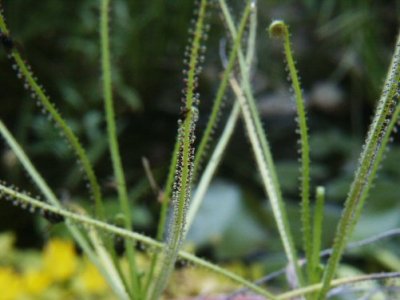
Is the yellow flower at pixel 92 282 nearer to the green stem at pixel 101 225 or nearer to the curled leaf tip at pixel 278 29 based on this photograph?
the green stem at pixel 101 225

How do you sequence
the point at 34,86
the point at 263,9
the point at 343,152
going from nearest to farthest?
1. the point at 34,86
2. the point at 343,152
3. the point at 263,9

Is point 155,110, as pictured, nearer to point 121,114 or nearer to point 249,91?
point 121,114

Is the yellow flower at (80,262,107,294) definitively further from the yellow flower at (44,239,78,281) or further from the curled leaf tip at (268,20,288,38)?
the curled leaf tip at (268,20,288,38)

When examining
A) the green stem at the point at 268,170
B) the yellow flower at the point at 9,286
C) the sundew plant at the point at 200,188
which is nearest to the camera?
the sundew plant at the point at 200,188

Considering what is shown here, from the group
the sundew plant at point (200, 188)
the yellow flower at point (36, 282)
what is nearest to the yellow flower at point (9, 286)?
the yellow flower at point (36, 282)

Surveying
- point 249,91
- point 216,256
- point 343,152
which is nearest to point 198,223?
point 216,256

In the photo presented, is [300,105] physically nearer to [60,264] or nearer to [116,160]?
[116,160]

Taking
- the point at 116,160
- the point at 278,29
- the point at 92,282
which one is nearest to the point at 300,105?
the point at 278,29
